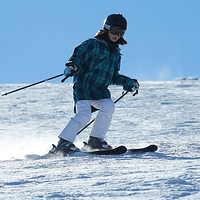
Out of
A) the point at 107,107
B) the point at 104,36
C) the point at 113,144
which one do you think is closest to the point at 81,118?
the point at 107,107

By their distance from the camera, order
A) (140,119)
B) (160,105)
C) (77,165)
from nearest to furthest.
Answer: (77,165) < (140,119) < (160,105)

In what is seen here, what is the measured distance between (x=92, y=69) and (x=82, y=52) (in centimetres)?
21

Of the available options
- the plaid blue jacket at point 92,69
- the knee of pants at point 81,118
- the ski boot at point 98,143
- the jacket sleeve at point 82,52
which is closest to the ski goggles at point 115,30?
the plaid blue jacket at point 92,69

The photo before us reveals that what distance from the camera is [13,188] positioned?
264 cm

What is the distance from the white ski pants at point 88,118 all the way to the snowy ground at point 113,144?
1.50 feet

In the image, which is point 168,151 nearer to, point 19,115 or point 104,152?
point 104,152

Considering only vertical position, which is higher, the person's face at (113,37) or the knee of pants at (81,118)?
the person's face at (113,37)

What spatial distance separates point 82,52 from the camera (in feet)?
15.3

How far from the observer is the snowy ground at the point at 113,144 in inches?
99.3

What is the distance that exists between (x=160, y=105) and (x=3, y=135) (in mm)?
4114

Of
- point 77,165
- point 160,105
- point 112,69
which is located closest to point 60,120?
point 160,105

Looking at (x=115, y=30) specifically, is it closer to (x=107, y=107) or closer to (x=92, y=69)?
(x=92, y=69)

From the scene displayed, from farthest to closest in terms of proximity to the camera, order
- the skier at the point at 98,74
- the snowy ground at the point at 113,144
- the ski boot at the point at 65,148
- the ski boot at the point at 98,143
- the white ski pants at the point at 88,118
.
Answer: the ski boot at the point at 98,143 → the skier at the point at 98,74 → the white ski pants at the point at 88,118 → the ski boot at the point at 65,148 → the snowy ground at the point at 113,144

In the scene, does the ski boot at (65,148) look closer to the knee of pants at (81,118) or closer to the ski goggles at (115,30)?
the knee of pants at (81,118)
